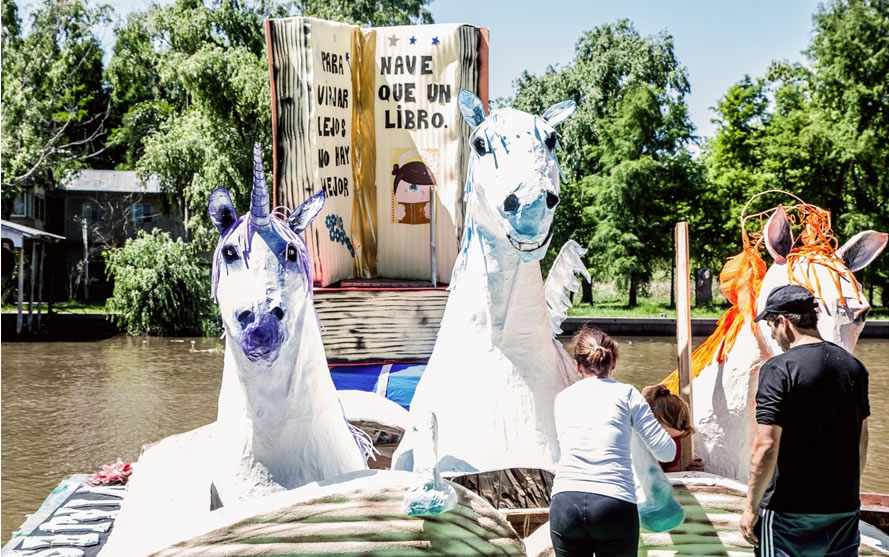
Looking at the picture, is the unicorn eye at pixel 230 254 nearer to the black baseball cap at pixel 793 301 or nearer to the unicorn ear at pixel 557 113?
the unicorn ear at pixel 557 113

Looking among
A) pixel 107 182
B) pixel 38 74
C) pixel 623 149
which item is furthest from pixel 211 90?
pixel 107 182

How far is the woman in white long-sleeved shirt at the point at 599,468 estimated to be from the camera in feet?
8.46

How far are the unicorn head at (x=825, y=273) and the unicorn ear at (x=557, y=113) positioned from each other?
101 centimetres

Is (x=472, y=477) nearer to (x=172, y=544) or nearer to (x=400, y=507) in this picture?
(x=400, y=507)

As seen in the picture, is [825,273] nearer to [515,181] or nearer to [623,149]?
[515,181]

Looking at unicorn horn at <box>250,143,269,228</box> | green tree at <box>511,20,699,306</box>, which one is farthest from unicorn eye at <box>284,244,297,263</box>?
green tree at <box>511,20,699,306</box>

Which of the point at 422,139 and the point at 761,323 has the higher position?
the point at 422,139

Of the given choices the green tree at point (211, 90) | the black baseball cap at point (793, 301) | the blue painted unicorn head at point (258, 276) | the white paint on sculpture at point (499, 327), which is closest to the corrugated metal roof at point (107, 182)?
the green tree at point (211, 90)

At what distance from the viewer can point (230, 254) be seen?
2.76 m

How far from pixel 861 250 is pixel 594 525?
2.01 m

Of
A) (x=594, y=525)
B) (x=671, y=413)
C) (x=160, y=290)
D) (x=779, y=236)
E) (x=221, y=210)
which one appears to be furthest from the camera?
(x=160, y=290)

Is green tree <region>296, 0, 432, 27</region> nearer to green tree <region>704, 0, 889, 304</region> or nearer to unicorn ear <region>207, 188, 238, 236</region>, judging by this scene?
green tree <region>704, 0, 889, 304</region>

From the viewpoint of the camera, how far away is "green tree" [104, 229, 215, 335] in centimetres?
2180

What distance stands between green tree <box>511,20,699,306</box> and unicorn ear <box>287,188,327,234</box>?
85.1ft
